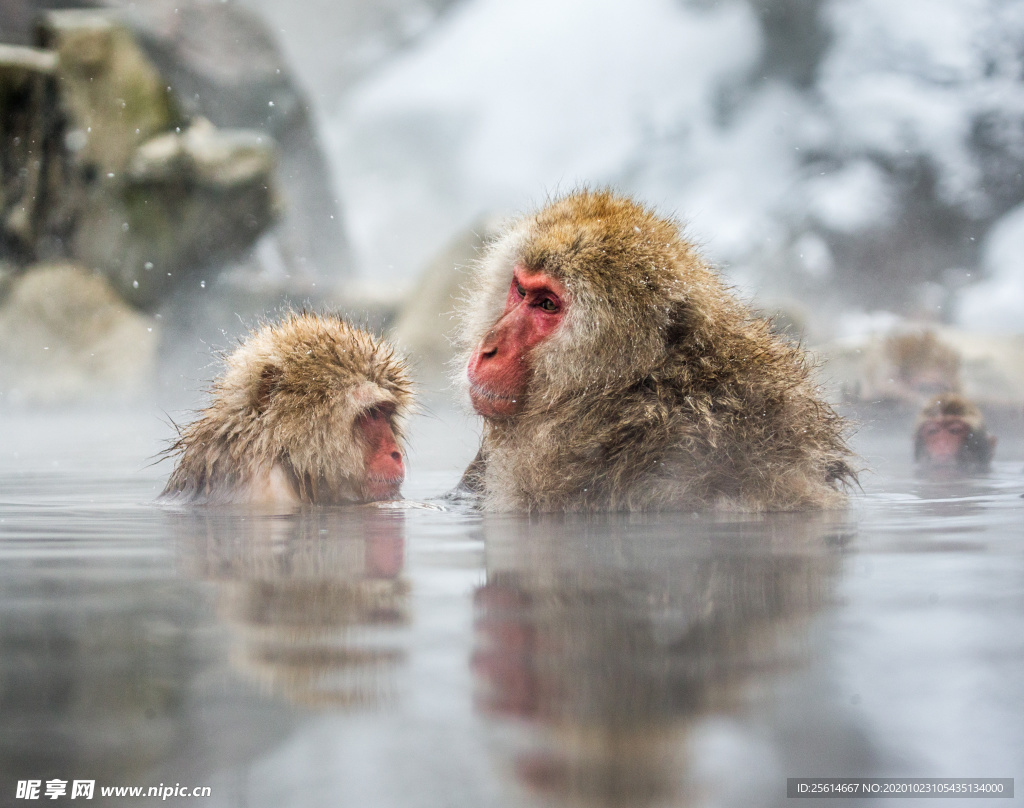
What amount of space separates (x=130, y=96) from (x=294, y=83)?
3760 mm

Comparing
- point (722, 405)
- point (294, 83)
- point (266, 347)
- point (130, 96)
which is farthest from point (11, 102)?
point (722, 405)

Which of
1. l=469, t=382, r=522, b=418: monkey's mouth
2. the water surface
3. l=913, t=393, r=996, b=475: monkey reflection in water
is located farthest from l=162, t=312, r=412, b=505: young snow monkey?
l=913, t=393, r=996, b=475: monkey reflection in water

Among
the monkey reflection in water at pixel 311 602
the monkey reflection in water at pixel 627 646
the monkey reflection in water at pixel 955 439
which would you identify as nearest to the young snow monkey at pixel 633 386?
the monkey reflection in water at pixel 311 602

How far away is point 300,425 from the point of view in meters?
2.94

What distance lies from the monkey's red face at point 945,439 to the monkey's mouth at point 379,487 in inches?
125

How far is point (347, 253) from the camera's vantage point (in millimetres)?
17578

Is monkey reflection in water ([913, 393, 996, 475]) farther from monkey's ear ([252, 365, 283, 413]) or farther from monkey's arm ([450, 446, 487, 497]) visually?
monkey's ear ([252, 365, 283, 413])

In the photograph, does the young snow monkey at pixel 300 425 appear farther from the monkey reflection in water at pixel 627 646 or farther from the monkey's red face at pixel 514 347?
the monkey reflection in water at pixel 627 646

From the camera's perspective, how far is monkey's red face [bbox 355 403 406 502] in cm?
308

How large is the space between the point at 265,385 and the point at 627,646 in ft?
6.89

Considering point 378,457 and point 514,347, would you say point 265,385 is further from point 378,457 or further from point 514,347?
point 514,347

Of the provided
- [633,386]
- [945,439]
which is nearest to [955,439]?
[945,439]

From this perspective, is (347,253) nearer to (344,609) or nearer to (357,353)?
(357,353)

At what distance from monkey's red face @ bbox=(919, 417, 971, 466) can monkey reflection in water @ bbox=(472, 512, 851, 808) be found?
3.36 meters
